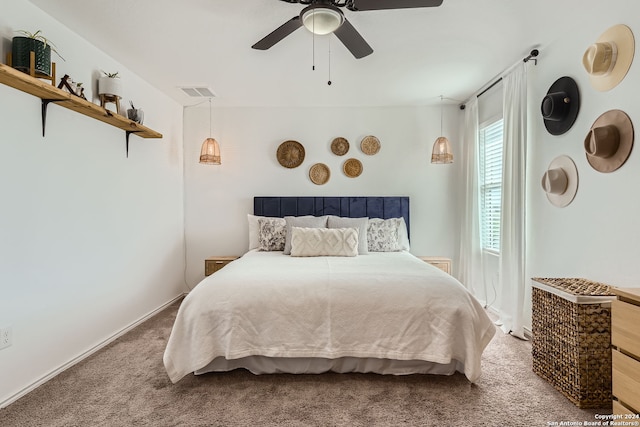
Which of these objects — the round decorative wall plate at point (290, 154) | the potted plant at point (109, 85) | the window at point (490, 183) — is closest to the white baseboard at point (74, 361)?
the potted plant at point (109, 85)

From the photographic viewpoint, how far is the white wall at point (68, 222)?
6.96 feet

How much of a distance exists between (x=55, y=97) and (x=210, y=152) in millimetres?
2090

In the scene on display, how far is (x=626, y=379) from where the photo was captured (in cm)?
157

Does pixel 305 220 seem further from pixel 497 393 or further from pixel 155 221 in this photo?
pixel 497 393

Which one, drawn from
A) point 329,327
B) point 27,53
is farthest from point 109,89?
point 329,327

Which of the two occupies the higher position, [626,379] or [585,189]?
[585,189]

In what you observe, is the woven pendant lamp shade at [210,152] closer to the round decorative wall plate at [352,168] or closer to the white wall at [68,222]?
the white wall at [68,222]

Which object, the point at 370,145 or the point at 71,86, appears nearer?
the point at 71,86

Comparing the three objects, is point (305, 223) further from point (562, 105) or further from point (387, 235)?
point (562, 105)

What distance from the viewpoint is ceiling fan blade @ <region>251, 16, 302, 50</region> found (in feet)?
6.93

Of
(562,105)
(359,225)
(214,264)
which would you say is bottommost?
(214,264)

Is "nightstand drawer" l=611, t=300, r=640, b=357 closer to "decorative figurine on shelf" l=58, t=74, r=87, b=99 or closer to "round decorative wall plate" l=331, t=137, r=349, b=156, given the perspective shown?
"round decorative wall plate" l=331, t=137, r=349, b=156

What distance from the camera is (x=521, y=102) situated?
312 cm

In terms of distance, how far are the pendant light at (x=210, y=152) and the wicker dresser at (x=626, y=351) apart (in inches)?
157
